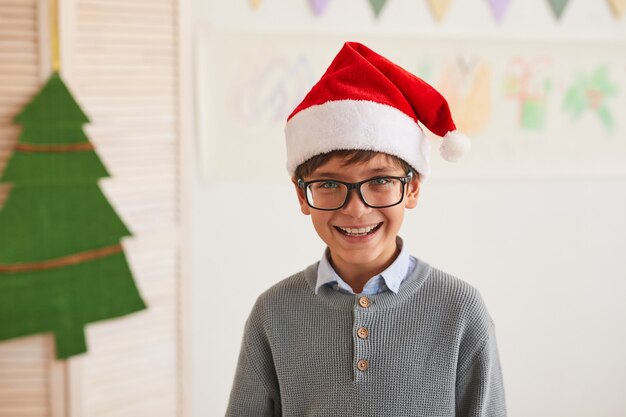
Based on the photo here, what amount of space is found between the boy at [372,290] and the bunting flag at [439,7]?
157 cm

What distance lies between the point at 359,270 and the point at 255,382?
263 mm

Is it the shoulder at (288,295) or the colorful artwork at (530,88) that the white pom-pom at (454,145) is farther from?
the colorful artwork at (530,88)

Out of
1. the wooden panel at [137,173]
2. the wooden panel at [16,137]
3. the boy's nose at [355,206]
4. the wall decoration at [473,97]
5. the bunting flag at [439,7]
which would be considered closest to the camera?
the boy's nose at [355,206]

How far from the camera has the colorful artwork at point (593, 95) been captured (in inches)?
117

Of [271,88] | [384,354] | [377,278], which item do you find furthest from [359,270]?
[271,88]

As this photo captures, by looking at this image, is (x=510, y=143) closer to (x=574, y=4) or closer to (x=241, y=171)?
(x=574, y=4)

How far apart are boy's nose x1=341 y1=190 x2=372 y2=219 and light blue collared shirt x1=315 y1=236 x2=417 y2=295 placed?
0.44 feet

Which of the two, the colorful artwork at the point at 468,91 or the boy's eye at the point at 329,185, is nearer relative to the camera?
the boy's eye at the point at 329,185

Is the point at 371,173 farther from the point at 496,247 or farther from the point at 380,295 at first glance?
the point at 496,247

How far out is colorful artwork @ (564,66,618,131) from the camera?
2.97 m

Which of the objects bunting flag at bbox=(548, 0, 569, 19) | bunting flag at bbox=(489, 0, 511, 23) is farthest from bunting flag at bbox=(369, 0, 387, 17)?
bunting flag at bbox=(548, 0, 569, 19)

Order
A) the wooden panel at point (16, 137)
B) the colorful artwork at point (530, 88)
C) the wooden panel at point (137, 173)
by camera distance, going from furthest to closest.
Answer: the colorful artwork at point (530, 88) → the wooden panel at point (137, 173) → the wooden panel at point (16, 137)

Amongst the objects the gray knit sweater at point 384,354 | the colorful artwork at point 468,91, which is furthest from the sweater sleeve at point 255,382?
the colorful artwork at point 468,91

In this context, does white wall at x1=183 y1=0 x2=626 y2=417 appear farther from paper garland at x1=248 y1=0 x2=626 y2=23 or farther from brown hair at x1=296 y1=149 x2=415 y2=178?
brown hair at x1=296 y1=149 x2=415 y2=178
